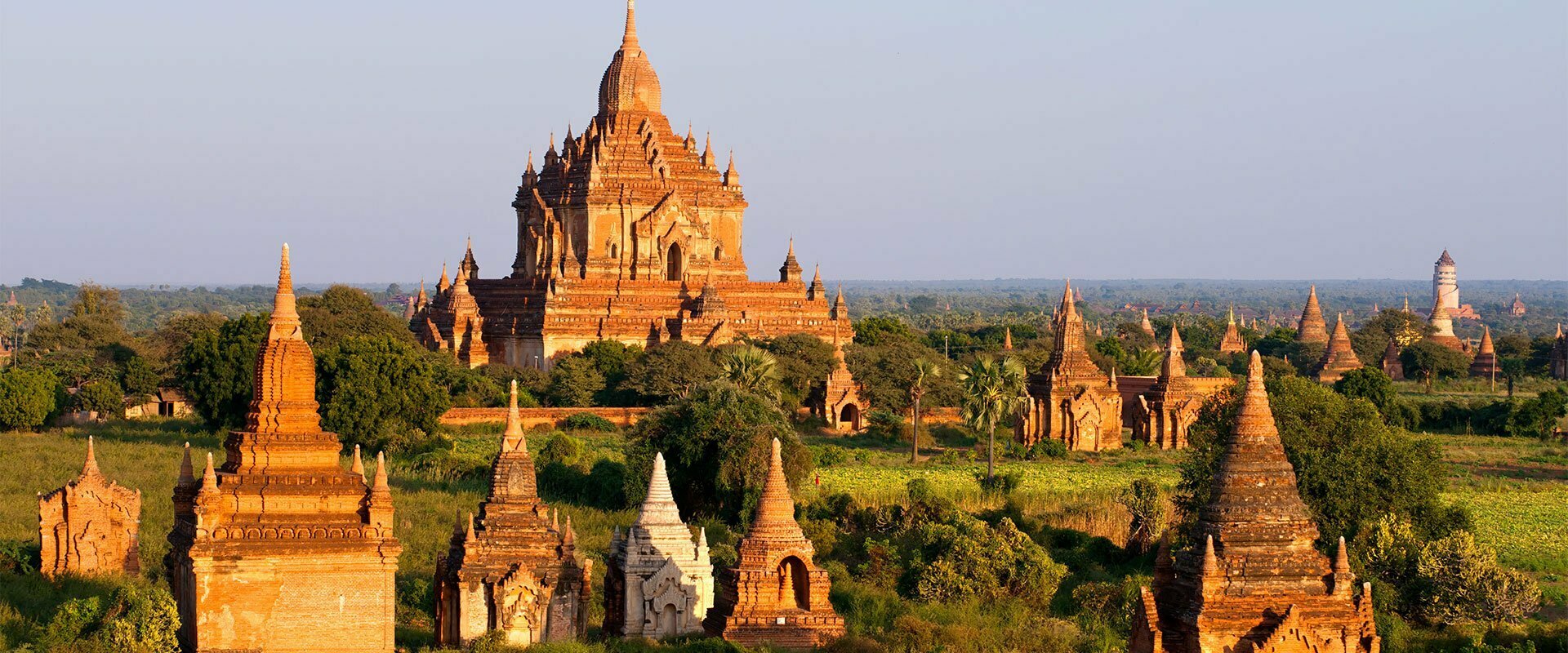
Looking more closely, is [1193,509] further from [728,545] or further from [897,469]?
[897,469]

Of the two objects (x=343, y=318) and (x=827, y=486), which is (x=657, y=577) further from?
(x=343, y=318)

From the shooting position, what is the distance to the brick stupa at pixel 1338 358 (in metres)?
83.9

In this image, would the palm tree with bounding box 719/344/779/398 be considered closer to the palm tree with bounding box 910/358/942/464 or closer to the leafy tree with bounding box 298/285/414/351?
the palm tree with bounding box 910/358/942/464

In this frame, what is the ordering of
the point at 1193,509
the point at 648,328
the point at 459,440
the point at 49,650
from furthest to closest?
the point at 648,328 → the point at 459,440 → the point at 1193,509 → the point at 49,650

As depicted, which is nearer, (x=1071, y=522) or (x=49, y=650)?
(x=49, y=650)

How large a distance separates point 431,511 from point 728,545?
6630mm

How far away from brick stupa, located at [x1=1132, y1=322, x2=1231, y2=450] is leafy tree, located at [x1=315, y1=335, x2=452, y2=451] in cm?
1749

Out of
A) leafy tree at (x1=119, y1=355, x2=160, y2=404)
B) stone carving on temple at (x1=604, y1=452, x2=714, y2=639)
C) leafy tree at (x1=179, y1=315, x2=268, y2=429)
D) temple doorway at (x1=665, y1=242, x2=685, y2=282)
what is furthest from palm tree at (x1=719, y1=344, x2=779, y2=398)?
stone carving on temple at (x1=604, y1=452, x2=714, y2=639)

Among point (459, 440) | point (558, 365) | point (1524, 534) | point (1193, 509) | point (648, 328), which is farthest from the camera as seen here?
point (648, 328)

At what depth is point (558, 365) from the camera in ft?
219

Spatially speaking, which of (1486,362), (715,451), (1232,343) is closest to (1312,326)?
(1232,343)

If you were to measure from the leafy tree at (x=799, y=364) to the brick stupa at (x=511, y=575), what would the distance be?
104ft

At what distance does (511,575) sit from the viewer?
30.4 meters

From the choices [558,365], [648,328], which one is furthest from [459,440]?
[648,328]
